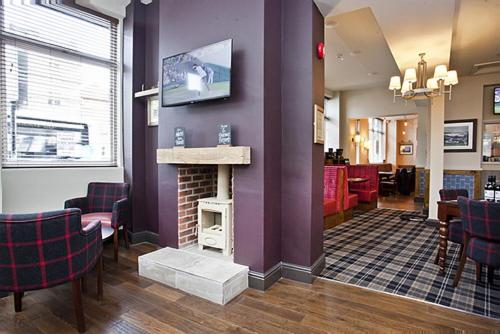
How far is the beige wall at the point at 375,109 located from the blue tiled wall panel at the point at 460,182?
1.34 metres

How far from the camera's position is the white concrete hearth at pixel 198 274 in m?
2.38

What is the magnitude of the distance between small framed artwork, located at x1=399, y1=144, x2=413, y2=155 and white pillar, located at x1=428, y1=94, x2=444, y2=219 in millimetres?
8335

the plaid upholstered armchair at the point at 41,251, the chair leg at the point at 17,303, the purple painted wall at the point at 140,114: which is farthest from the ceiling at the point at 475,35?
the chair leg at the point at 17,303

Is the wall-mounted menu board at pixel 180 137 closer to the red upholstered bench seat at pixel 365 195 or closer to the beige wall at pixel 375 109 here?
the red upholstered bench seat at pixel 365 195

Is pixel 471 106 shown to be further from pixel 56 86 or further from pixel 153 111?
pixel 56 86

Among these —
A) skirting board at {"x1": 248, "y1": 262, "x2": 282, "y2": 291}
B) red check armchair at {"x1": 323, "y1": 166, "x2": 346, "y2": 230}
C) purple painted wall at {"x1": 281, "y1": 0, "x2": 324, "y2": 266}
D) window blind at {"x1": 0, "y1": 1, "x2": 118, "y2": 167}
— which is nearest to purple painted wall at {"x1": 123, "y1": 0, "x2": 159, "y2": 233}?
window blind at {"x1": 0, "y1": 1, "x2": 118, "y2": 167}

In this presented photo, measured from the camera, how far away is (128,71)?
400 cm

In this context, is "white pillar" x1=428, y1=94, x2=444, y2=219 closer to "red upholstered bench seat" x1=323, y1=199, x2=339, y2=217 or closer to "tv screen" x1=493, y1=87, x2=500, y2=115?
"red upholstered bench seat" x1=323, y1=199, x2=339, y2=217

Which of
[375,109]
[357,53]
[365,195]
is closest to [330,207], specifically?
[365,195]

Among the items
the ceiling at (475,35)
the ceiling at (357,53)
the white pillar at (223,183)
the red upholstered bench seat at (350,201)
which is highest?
the ceiling at (357,53)

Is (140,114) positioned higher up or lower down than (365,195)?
higher up

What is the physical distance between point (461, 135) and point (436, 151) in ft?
6.67

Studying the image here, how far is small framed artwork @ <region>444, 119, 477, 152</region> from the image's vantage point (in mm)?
6406

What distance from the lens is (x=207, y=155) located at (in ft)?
9.17
